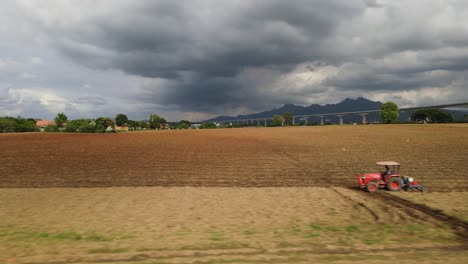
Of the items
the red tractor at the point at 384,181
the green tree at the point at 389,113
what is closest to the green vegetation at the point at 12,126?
the red tractor at the point at 384,181

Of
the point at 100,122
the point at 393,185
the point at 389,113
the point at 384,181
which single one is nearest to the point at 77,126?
the point at 100,122

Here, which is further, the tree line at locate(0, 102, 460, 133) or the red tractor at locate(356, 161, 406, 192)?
the tree line at locate(0, 102, 460, 133)

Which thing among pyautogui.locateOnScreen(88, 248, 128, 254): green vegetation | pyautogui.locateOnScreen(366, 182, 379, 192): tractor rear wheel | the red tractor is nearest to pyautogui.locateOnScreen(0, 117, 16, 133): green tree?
pyautogui.locateOnScreen(88, 248, 128, 254): green vegetation

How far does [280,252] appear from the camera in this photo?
29.1ft

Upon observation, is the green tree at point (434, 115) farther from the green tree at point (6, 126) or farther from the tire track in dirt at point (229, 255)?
the green tree at point (6, 126)

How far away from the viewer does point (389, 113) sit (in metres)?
154

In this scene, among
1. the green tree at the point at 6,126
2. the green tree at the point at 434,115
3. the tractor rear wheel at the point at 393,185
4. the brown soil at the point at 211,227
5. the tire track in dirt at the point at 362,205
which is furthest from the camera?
the green tree at the point at 434,115

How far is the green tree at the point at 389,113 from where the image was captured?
504 feet

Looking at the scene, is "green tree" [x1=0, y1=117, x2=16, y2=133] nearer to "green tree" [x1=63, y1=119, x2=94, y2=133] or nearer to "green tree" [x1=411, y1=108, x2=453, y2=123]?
"green tree" [x1=63, y1=119, x2=94, y2=133]

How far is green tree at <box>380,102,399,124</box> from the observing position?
15375cm

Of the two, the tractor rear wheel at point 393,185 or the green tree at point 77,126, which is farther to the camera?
the green tree at point 77,126

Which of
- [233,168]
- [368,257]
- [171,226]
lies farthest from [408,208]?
[233,168]

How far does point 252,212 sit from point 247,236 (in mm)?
2971

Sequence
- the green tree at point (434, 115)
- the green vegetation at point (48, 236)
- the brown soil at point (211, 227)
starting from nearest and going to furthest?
the brown soil at point (211, 227)
the green vegetation at point (48, 236)
the green tree at point (434, 115)
